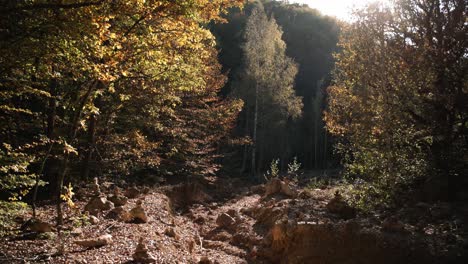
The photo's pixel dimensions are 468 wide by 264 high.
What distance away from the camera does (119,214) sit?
7.25m

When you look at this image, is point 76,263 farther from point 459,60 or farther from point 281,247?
point 459,60

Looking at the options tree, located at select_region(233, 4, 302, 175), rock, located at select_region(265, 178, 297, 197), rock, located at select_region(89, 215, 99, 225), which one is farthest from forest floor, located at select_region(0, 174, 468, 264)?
tree, located at select_region(233, 4, 302, 175)

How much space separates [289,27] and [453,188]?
36.9 m

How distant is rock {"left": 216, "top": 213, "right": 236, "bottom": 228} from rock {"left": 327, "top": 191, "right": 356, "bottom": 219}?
2.64 metres

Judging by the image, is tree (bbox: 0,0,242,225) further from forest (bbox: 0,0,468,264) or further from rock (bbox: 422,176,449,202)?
rock (bbox: 422,176,449,202)

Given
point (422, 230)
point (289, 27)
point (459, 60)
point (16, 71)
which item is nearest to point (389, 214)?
point (422, 230)

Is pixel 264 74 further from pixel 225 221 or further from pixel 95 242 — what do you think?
pixel 95 242

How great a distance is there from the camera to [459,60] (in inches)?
290

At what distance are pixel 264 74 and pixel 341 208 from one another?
14.5 meters

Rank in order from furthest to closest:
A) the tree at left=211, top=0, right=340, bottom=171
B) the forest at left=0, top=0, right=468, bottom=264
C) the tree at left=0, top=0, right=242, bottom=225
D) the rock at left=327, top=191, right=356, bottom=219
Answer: the tree at left=211, top=0, right=340, bottom=171 → the rock at left=327, top=191, right=356, bottom=219 → the forest at left=0, top=0, right=468, bottom=264 → the tree at left=0, top=0, right=242, bottom=225

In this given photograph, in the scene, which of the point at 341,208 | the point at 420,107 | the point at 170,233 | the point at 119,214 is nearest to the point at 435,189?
the point at 420,107

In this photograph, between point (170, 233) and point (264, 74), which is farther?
point (264, 74)

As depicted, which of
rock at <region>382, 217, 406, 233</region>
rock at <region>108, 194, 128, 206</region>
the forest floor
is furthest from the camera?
rock at <region>108, 194, 128, 206</region>

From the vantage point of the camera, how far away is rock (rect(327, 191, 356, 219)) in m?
7.95
